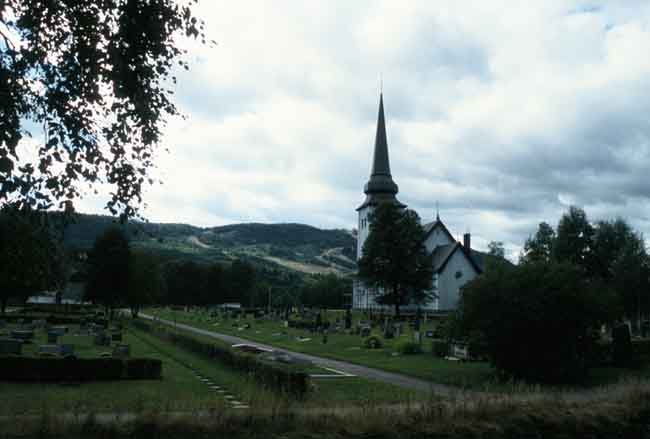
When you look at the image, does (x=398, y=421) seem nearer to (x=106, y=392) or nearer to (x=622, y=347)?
(x=106, y=392)

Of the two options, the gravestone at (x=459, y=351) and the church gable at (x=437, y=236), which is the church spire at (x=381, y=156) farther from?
the gravestone at (x=459, y=351)

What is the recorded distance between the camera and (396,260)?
66750 millimetres

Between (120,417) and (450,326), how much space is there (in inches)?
560

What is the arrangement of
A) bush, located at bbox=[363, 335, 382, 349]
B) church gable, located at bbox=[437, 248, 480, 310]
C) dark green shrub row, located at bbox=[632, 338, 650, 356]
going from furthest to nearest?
church gable, located at bbox=[437, 248, 480, 310] → bush, located at bbox=[363, 335, 382, 349] → dark green shrub row, located at bbox=[632, 338, 650, 356]

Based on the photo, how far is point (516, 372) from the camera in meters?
20.1

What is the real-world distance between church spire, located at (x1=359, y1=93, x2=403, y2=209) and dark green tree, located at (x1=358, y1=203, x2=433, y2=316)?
57.5 feet

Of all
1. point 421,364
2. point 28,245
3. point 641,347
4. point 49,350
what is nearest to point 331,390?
point 421,364

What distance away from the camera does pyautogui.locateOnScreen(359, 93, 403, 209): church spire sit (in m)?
87.0

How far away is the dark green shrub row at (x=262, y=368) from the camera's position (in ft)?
47.6

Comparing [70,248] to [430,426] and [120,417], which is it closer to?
[120,417]

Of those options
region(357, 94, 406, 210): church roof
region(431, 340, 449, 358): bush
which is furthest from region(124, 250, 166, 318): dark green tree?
region(431, 340, 449, 358): bush

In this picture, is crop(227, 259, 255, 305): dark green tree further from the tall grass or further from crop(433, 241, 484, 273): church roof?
the tall grass

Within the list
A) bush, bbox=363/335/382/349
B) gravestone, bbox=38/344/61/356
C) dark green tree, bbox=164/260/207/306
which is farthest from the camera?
dark green tree, bbox=164/260/207/306

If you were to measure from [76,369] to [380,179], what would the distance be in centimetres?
7191
